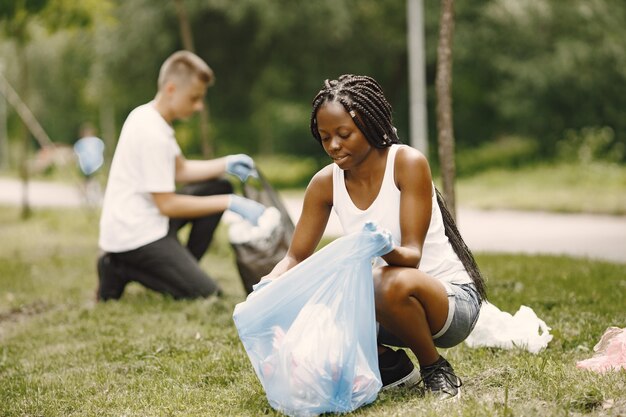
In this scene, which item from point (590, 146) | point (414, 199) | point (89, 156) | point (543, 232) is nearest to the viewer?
point (414, 199)

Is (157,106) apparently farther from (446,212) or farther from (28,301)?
(446,212)

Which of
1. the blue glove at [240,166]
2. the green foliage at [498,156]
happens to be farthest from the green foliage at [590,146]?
the blue glove at [240,166]

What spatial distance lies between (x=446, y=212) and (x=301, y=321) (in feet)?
2.67

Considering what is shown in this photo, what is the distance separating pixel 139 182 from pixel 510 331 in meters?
2.84

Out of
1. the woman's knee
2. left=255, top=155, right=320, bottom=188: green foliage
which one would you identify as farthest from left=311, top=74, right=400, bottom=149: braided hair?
left=255, top=155, right=320, bottom=188: green foliage

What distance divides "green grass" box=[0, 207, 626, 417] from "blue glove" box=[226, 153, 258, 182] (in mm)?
851

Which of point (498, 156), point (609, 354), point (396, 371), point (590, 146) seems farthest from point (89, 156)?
point (609, 354)

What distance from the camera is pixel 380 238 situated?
10.0 feet

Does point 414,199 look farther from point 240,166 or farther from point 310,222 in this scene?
point 240,166

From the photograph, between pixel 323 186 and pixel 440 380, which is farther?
pixel 323 186

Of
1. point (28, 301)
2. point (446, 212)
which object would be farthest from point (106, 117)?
point (446, 212)

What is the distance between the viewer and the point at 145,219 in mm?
5832

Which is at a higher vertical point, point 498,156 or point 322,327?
point 322,327

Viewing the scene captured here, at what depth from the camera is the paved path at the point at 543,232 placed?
8164mm
